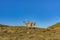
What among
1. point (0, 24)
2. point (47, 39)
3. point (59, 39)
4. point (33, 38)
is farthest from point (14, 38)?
point (0, 24)

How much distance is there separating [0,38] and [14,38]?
0.80 m

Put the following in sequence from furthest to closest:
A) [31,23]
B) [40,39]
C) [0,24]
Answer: [31,23] → [0,24] → [40,39]

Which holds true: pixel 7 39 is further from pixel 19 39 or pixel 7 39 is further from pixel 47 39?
pixel 47 39

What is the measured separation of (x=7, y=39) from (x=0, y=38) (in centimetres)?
56

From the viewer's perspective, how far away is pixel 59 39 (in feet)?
34.8

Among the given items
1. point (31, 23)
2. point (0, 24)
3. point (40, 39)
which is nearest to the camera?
point (40, 39)

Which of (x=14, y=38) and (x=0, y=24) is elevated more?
(x=0, y=24)

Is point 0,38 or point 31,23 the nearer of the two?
point 0,38

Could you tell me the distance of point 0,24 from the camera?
63.6 feet

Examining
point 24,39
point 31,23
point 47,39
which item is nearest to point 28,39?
point 24,39

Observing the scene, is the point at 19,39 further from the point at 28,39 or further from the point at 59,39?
the point at 59,39

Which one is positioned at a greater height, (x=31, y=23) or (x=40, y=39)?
(x=31, y=23)

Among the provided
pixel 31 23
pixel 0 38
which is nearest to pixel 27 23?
pixel 31 23

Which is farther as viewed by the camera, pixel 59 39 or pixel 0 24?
pixel 0 24
